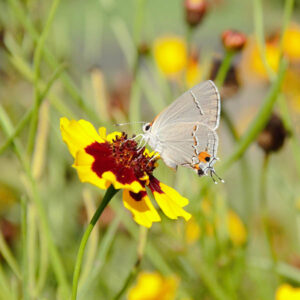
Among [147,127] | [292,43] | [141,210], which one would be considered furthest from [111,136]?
[292,43]

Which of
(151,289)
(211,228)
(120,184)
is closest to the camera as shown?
(120,184)

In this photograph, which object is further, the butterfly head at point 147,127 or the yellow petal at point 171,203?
the butterfly head at point 147,127

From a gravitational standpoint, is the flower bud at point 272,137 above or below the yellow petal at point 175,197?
below

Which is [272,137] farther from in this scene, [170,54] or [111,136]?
[170,54]

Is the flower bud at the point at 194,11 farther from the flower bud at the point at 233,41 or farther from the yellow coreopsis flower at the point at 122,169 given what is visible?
the yellow coreopsis flower at the point at 122,169

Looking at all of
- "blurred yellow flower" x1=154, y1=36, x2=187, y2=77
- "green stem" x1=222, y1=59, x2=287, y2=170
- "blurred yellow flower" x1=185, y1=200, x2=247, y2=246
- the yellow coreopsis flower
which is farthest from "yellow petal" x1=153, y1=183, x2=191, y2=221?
"blurred yellow flower" x1=154, y1=36, x2=187, y2=77

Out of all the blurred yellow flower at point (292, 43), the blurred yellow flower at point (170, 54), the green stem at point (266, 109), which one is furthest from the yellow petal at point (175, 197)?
the blurred yellow flower at point (292, 43)

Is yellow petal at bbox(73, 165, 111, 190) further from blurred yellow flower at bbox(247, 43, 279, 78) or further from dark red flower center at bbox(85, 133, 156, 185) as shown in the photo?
blurred yellow flower at bbox(247, 43, 279, 78)

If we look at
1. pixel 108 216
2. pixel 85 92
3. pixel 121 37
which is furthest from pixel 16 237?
pixel 121 37
